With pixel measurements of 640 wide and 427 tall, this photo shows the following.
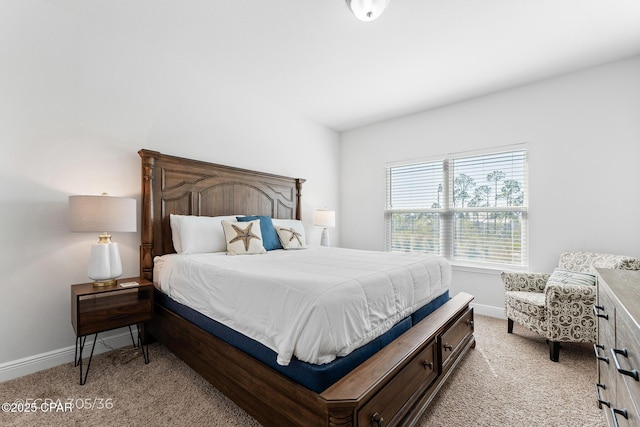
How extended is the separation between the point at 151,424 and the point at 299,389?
999 millimetres

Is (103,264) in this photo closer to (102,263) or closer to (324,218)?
(102,263)

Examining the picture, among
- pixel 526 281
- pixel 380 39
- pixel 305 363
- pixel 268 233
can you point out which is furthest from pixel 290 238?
pixel 526 281

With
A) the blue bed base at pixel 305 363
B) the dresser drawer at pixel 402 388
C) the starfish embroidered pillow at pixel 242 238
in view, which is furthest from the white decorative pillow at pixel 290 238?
the dresser drawer at pixel 402 388

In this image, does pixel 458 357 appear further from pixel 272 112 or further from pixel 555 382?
pixel 272 112

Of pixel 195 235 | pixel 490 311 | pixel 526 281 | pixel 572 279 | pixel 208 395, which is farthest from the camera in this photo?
pixel 490 311

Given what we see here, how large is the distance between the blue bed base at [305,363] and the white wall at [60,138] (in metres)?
1.00

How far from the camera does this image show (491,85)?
3.31 metres

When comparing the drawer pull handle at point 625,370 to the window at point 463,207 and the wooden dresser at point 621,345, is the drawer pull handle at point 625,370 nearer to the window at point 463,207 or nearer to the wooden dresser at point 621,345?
the wooden dresser at point 621,345

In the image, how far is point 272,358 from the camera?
55.6 inches

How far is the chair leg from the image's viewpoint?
90.1 inches

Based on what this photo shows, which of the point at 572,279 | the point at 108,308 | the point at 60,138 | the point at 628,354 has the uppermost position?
the point at 60,138

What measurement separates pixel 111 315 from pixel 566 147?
455 cm

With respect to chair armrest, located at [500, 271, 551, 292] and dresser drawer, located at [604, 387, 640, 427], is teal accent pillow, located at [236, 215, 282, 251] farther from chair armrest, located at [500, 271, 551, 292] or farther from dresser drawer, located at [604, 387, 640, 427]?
dresser drawer, located at [604, 387, 640, 427]

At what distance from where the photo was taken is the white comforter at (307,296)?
4.17ft
